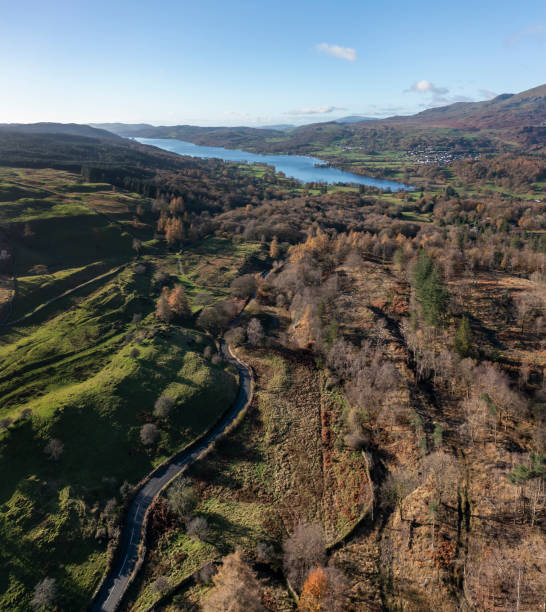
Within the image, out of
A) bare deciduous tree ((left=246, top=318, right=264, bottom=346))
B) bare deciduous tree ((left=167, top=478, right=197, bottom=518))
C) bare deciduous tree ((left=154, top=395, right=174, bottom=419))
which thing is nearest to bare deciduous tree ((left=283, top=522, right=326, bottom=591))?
bare deciduous tree ((left=167, top=478, right=197, bottom=518))

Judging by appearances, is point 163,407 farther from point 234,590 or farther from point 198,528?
point 234,590

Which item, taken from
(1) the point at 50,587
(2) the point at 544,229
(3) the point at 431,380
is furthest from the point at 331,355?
(2) the point at 544,229

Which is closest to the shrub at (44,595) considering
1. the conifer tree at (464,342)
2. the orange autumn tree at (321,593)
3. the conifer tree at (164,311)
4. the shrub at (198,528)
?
the shrub at (198,528)

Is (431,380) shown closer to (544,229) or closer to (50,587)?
(50,587)

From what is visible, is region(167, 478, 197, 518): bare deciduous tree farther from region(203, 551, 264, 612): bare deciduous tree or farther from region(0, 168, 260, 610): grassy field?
region(203, 551, 264, 612): bare deciduous tree

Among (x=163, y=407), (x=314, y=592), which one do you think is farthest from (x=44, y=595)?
(x=314, y=592)
